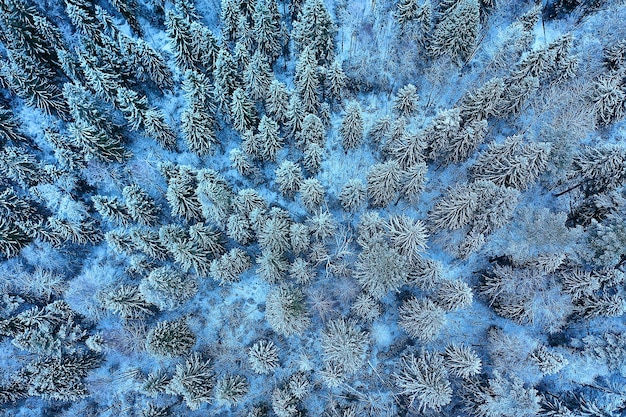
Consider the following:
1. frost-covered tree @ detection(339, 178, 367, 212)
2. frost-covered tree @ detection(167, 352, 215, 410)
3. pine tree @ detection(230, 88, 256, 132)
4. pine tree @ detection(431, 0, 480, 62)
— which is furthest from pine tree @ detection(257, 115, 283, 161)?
frost-covered tree @ detection(167, 352, 215, 410)

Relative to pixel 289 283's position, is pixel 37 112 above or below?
above

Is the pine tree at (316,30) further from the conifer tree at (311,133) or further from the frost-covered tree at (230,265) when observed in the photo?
the frost-covered tree at (230,265)

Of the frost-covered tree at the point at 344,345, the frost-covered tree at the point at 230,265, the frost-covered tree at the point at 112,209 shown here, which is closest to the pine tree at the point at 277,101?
the frost-covered tree at the point at 230,265

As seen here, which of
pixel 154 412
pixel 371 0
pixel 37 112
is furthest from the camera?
pixel 371 0

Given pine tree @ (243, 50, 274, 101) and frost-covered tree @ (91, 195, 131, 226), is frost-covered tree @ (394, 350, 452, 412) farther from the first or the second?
A: pine tree @ (243, 50, 274, 101)

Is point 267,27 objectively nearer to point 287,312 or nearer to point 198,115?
point 198,115

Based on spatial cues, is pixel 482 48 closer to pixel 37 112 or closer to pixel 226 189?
pixel 226 189

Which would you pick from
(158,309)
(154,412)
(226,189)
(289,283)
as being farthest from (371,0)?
(154,412)
